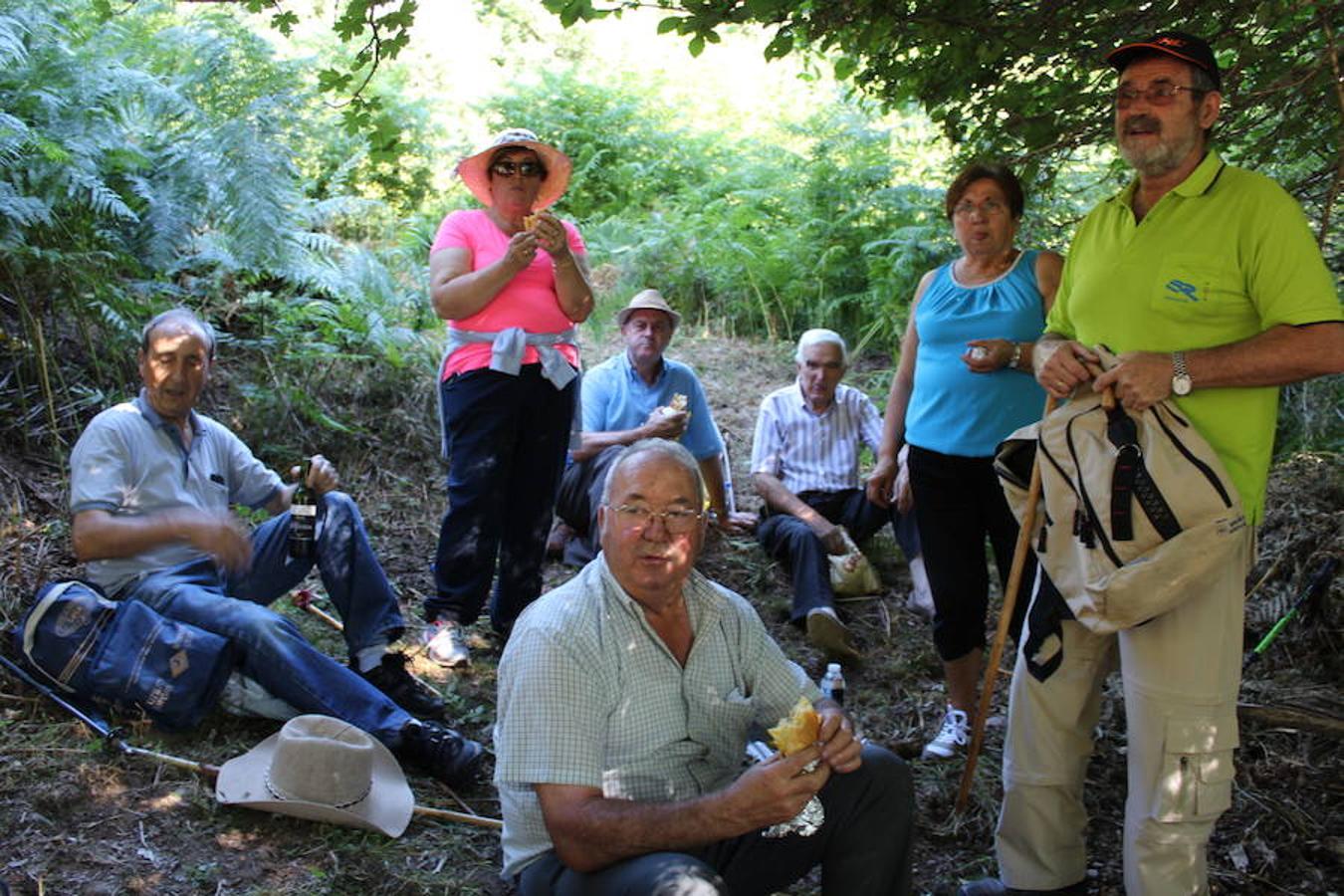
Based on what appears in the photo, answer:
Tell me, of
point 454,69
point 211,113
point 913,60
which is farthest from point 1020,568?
point 454,69

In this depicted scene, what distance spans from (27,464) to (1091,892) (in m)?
4.34

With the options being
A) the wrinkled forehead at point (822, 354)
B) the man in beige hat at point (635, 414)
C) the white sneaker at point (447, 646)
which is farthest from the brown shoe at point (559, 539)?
the wrinkled forehead at point (822, 354)

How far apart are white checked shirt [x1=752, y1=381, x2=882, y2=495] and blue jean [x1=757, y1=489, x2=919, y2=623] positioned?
0.25ft

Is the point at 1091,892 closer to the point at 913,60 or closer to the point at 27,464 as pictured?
the point at 913,60

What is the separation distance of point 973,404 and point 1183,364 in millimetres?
1035

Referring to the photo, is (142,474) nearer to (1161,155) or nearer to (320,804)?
(320,804)

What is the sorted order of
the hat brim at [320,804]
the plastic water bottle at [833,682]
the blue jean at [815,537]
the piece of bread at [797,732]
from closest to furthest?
1. the piece of bread at [797,732]
2. the plastic water bottle at [833,682]
3. the hat brim at [320,804]
4. the blue jean at [815,537]

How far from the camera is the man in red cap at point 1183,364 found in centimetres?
247

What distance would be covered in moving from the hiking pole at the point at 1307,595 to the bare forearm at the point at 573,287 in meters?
2.77

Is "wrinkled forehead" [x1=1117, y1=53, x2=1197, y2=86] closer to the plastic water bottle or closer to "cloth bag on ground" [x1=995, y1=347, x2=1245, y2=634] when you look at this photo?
"cloth bag on ground" [x1=995, y1=347, x2=1245, y2=634]

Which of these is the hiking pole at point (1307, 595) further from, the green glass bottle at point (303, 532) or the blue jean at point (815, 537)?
the green glass bottle at point (303, 532)

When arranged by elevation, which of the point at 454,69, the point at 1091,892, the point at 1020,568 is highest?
the point at 454,69

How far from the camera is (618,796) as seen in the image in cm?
233

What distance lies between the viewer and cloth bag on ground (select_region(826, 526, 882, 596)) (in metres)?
5.02
